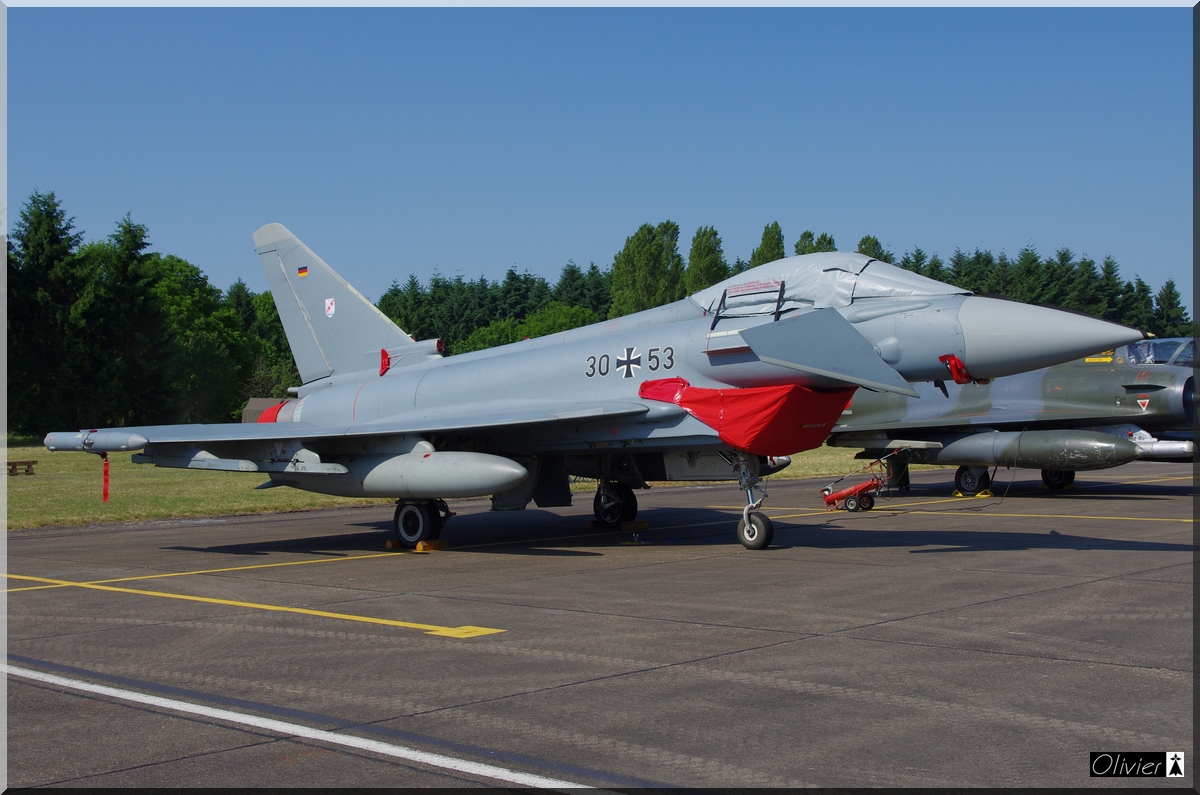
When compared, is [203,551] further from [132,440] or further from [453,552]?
[453,552]

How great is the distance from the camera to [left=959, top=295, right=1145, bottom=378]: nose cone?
1004 centimetres

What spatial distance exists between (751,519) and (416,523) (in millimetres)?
4535

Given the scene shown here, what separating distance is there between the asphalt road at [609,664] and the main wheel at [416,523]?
23.7 inches

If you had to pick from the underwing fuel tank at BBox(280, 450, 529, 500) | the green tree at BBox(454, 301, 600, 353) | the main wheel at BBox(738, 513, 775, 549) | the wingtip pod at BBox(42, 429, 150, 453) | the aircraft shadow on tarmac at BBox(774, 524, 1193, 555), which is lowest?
the aircraft shadow on tarmac at BBox(774, 524, 1193, 555)

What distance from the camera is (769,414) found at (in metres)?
11.7

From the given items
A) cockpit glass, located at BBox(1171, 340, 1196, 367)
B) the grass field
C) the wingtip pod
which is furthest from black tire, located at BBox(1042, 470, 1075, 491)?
the wingtip pod

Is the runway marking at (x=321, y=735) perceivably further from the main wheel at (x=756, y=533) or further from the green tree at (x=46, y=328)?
the green tree at (x=46, y=328)

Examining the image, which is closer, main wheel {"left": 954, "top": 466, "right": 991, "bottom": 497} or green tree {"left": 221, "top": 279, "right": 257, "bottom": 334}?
main wheel {"left": 954, "top": 466, "right": 991, "bottom": 497}

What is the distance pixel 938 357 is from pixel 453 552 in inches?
258

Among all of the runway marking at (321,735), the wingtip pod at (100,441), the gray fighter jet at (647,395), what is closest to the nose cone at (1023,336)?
the gray fighter jet at (647,395)

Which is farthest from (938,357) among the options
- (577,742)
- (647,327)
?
(577,742)

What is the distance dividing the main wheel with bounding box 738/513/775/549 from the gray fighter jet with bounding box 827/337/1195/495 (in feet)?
25.9

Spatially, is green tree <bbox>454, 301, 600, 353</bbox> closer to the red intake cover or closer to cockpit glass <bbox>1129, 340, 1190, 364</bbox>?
cockpit glass <bbox>1129, 340, 1190, 364</bbox>

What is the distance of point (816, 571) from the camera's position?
10539 mm
